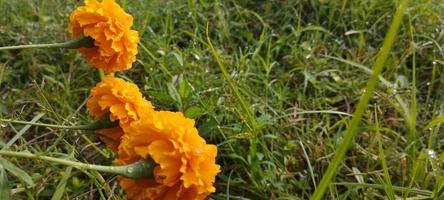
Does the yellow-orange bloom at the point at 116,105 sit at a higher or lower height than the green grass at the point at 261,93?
higher

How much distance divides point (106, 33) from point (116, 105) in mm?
170

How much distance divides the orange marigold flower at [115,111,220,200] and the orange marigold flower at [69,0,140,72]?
0.28m

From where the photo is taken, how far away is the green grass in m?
1.19

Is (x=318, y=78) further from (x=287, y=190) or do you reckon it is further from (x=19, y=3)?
(x=19, y=3)

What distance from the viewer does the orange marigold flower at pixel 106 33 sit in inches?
42.3

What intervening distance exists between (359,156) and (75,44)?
654mm

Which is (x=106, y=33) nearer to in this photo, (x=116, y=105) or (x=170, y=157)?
(x=116, y=105)

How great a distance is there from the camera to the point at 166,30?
172cm

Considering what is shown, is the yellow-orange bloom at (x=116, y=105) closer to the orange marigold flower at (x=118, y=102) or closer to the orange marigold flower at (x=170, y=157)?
the orange marigold flower at (x=118, y=102)

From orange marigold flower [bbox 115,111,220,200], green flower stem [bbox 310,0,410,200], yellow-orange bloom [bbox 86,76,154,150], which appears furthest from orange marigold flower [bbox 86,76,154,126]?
green flower stem [bbox 310,0,410,200]

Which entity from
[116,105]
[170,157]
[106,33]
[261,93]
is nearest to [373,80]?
[170,157]

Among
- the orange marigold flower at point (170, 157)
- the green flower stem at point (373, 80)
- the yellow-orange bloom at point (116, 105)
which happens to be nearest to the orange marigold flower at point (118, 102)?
the yellow-orange bloom at point (116, 105)

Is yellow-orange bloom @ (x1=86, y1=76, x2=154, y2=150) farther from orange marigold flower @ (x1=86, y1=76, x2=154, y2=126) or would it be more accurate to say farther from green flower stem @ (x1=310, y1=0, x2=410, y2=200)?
green flower stem @ (x1=310, y1=0, x2=410, y2=200)

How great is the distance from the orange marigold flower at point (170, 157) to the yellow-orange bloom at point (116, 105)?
11cm
